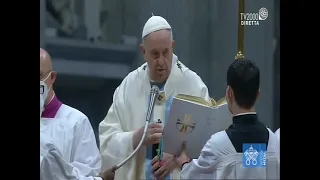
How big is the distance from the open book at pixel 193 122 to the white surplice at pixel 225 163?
4cm

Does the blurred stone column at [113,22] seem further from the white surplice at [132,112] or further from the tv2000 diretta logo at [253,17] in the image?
the tv2000 diretta logo at [253,17]

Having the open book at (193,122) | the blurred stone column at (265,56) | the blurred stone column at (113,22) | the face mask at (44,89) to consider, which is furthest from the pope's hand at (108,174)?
the blurred stone column at (265,56)

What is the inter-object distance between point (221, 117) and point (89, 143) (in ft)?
1.88

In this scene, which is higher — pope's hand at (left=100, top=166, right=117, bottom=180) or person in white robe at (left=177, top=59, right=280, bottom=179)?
person in white robe at (left=177, top=59, right=280, bottom=179)

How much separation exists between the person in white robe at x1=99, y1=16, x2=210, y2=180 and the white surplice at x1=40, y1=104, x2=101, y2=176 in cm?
4

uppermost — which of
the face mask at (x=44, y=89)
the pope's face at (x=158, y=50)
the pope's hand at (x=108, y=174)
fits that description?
the pope's face at (x=158, y=50)

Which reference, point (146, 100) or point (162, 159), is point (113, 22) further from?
point (162, 159)

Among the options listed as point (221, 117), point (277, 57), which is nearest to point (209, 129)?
point (221, 117)

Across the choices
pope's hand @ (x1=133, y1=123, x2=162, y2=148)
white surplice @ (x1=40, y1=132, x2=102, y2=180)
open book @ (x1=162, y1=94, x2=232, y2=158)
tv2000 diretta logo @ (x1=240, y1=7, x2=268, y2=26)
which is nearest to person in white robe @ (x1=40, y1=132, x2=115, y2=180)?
white surplice @ (x1=40, y1=132, x2=102, y2=180)

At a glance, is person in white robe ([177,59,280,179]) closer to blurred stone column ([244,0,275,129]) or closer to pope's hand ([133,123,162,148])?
blurred stone column ([244,0,275,129])

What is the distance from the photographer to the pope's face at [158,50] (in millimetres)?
5332

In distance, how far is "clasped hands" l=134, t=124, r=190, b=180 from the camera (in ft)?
17.4

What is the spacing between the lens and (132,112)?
17.6 ft
